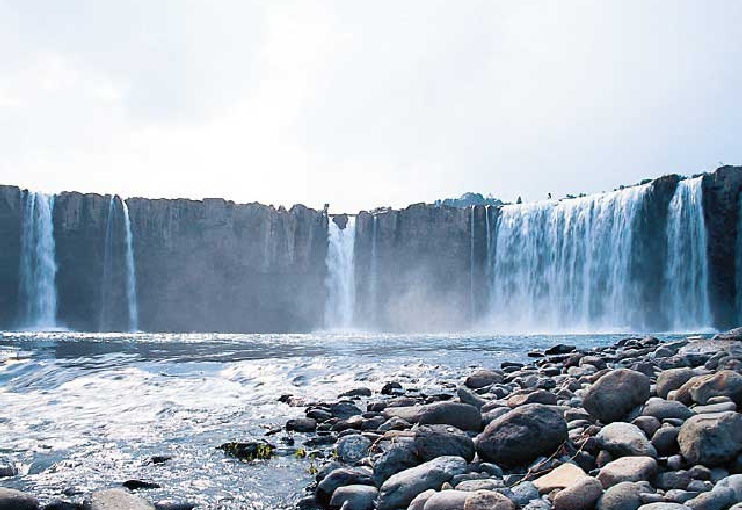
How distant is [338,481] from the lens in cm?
602

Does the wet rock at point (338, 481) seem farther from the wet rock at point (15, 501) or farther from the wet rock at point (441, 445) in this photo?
the wet rock at point (15, 501)

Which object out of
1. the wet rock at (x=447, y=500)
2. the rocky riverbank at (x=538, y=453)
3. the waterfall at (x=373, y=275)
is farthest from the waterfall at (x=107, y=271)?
the wet rock at (x=447, y=500)

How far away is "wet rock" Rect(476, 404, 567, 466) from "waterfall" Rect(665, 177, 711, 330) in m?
35.7

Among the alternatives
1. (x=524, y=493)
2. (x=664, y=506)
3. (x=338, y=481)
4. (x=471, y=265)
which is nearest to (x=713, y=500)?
(x=664, y=506)

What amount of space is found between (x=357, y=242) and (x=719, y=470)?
47.1 meters

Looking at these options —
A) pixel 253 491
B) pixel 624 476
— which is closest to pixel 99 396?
pixel 253 491

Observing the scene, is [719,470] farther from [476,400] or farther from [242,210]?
[242,210]

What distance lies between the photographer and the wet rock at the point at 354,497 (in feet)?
18.0

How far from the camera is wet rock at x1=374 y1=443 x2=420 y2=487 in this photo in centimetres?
607

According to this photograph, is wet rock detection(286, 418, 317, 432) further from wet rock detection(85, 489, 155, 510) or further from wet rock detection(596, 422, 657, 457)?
wet rock detection(596, 422, 657, 457)

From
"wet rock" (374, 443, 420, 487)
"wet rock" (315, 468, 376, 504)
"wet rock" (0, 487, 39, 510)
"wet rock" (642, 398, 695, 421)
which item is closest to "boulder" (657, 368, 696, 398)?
"wet rock" (642, 398, 695, 421)

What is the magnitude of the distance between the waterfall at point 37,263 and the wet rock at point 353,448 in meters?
45.6

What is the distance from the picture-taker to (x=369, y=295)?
169 feet

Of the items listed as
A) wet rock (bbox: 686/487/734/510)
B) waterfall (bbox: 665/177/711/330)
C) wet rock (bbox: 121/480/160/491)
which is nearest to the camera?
wet rock (bbox: 686/487/734/510)
